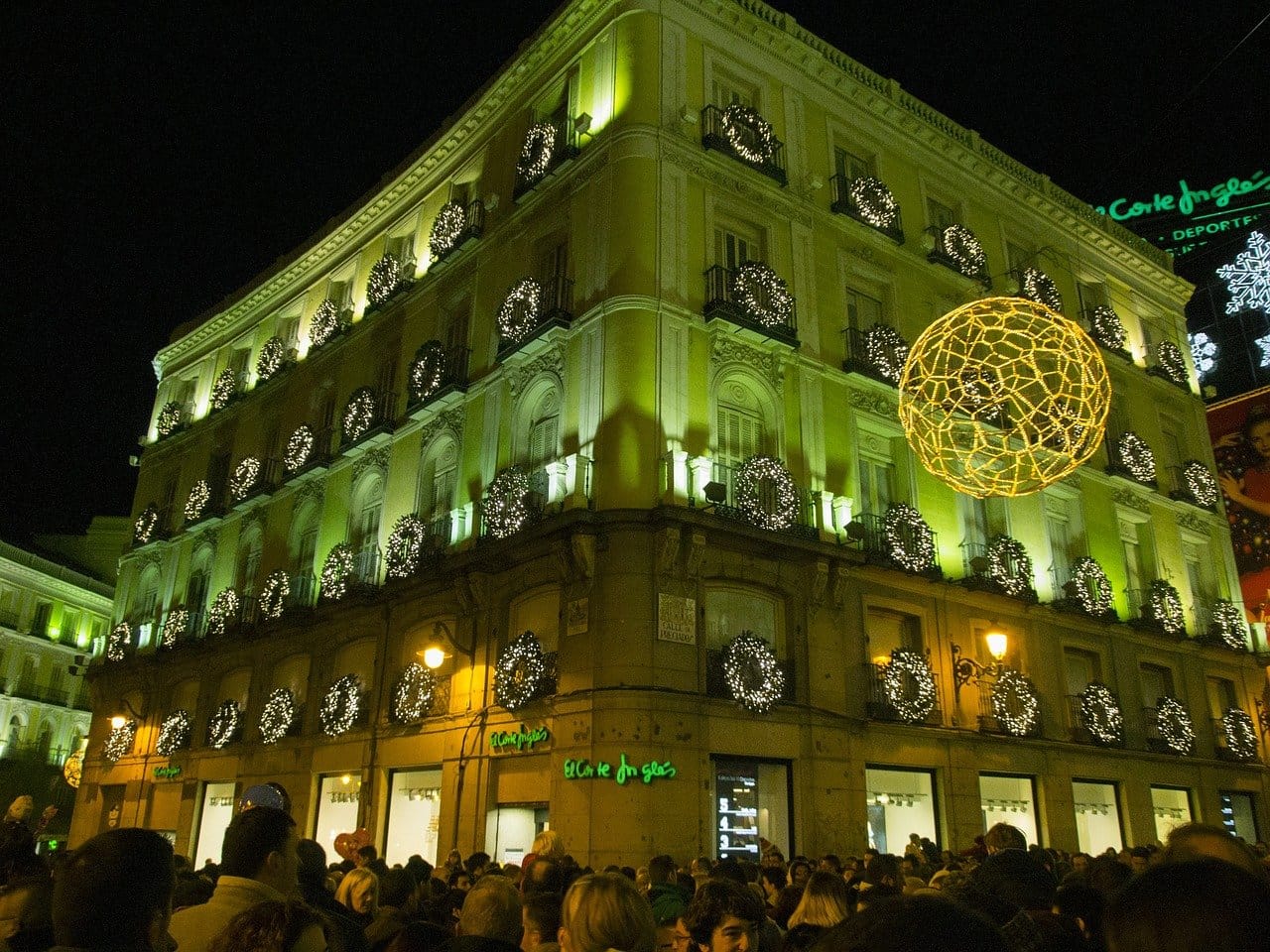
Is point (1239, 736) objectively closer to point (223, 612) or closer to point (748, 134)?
point (748, 134)

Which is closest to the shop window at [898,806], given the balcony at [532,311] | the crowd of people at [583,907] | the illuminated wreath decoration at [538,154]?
the balcony at [532,311]

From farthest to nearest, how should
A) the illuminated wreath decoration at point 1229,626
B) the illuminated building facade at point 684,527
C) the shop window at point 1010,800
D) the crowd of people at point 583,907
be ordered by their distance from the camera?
the illuminated wreath decoration at point 1229,626, the shop window at point 1010,800, the illuminated building facade at point 684,527, the crowd of people at point 583,907

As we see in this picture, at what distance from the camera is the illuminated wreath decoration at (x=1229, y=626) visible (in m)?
30.8

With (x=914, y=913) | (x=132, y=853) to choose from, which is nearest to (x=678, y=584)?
(x=132, y=853)

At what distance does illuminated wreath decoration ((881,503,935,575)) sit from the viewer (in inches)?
907

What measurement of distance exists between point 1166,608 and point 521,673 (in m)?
20.1

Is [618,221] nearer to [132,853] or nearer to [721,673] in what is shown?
[721,673]

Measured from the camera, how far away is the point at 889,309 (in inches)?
1054

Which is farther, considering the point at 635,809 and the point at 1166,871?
the point at 635,809

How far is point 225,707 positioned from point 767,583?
18.4 metres

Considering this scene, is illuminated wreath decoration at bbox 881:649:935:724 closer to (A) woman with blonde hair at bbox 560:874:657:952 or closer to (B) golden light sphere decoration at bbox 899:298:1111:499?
(B) golden light sphere decoration at bbox 899:298:1111:499

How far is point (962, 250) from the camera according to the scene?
28.8 meters

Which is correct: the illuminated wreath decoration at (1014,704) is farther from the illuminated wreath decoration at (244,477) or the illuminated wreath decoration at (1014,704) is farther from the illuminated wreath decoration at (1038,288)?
the illuminated wreath decoration at (244,477)

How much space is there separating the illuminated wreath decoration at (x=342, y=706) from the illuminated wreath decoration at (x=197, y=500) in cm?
1289
